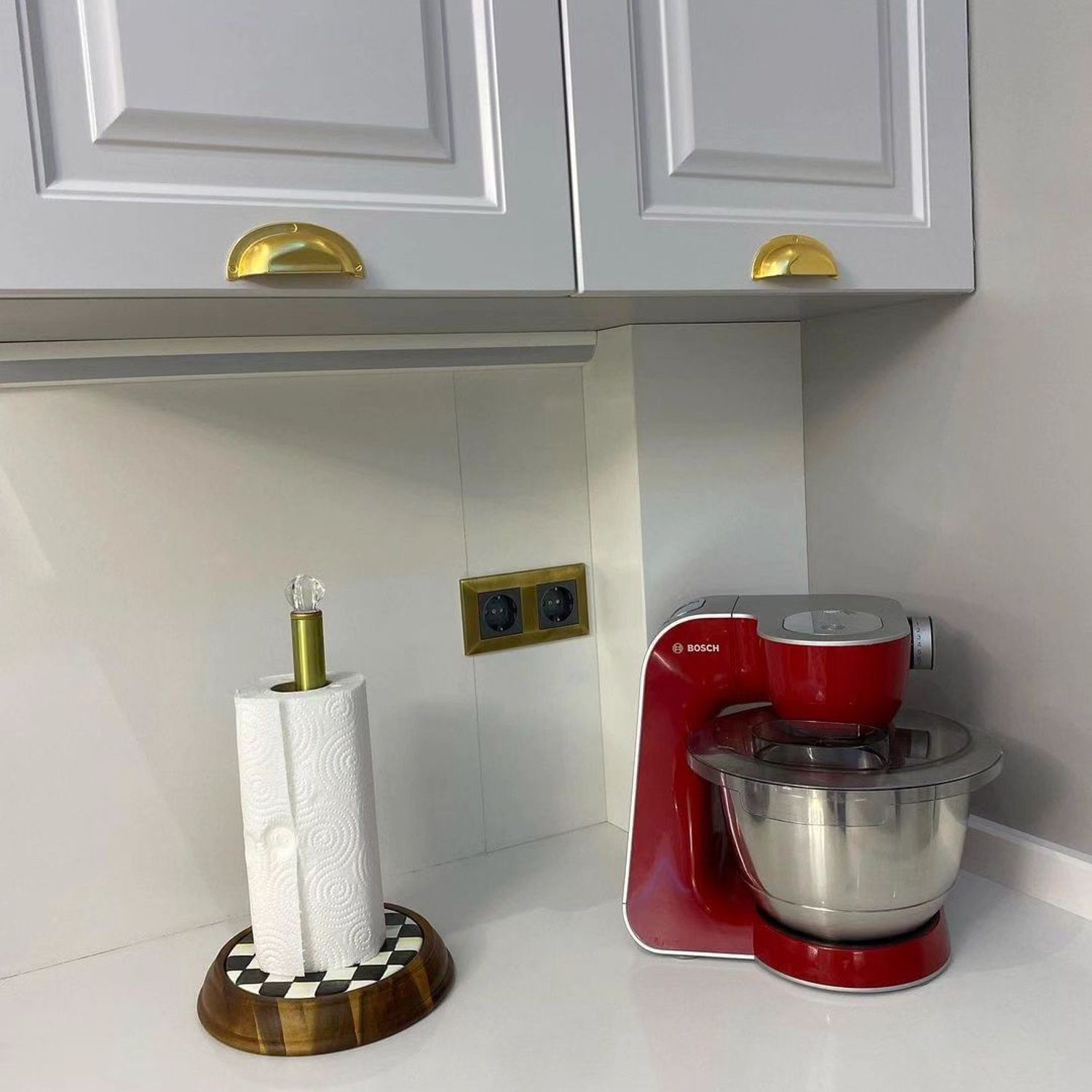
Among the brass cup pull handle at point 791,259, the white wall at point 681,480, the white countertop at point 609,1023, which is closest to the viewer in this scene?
the white countertop at point 609,1023

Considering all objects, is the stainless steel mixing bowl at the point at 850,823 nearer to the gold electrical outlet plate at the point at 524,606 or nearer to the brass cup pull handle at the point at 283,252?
the gold electrical outlet plate at the point at 524,606

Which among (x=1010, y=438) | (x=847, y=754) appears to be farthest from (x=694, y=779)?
(x=1010, y=438)

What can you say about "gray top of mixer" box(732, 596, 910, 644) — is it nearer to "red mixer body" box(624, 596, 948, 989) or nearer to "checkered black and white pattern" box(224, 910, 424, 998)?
"red mixer body" box(624, 596, 948, 989)

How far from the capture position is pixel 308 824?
3.05 feet

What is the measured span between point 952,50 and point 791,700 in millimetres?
626

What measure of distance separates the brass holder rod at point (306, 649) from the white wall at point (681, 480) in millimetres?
422

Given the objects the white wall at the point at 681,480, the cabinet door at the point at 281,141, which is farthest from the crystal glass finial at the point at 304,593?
the white wall at the point at 681,480

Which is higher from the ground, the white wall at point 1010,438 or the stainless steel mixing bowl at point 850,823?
the white wall at point 1010,438

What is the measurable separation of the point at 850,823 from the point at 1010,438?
422 millimetres

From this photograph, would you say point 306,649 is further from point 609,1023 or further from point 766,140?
point 766,140

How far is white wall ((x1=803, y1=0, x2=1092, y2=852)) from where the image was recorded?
1.01 m

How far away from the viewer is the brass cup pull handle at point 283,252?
75cm

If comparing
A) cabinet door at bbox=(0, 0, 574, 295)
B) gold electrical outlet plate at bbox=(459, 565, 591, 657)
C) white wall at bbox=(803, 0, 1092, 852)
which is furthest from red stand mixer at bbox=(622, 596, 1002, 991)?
cabinet door at bbox=(0, 0, 574, 295)

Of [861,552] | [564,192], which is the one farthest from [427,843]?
[564,192]
